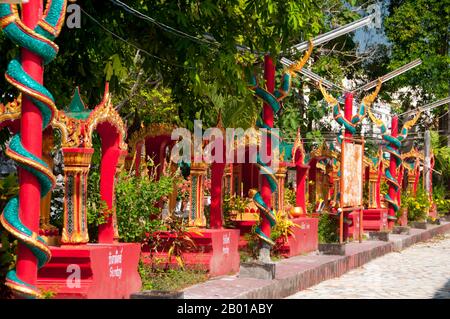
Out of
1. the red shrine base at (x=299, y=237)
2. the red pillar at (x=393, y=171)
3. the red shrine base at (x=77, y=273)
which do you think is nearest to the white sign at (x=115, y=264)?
the red shrine base at (x=77, y=273)

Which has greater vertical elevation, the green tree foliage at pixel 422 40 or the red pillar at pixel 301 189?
the green tree foliage at pixel 422 40

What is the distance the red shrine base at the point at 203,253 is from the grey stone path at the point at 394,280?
1314 millimetres

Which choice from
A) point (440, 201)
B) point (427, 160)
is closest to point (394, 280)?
point (427, 160)

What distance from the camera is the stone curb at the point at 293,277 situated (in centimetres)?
1146

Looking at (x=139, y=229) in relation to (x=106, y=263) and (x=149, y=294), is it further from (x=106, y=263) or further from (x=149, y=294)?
(x=149, y=294)

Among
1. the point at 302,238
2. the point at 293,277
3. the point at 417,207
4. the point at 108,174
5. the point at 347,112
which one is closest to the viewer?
the point at 108,174

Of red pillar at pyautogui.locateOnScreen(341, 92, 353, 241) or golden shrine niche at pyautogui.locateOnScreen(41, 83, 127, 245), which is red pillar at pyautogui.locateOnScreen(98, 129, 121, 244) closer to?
golden shrine niche at pyautogui.locateOnScreen(41, 83, 127, 245)

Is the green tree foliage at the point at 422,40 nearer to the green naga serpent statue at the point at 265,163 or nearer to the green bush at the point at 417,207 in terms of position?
the green bush at the point at 417,207

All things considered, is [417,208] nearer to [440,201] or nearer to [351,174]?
[440,201]

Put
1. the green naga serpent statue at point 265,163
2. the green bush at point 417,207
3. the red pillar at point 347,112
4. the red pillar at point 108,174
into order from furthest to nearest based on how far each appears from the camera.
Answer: the green bush at point 417,207
the red pillar at point 347,112
the green naga serpent statue at point 265,163
the red pillar at point 108,174

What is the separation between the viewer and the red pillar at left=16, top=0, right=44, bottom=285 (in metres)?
6.93

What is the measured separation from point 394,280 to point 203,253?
3916 mm

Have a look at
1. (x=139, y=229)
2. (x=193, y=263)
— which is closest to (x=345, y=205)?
(x=193, y=263)

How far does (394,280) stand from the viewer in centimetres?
1570
